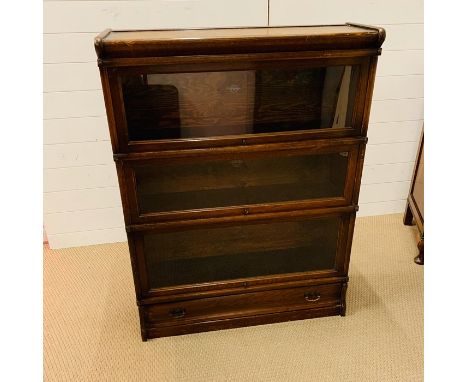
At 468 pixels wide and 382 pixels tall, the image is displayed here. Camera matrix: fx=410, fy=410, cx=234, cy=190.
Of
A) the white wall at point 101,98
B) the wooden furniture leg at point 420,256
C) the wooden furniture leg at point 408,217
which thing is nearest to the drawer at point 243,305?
the wooden furniture leg at point 420,256

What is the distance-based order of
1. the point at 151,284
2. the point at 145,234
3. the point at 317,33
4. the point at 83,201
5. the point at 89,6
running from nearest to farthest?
1. the point at 317,33
2. the point at 145,234
3. the point at 151,284
4. the point at 89,6
5. the point at 83,201

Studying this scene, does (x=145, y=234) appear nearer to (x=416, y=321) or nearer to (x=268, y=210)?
(x=268, y=210)

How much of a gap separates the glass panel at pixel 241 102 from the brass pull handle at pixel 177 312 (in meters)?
0.68

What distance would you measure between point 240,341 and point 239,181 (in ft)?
2.10

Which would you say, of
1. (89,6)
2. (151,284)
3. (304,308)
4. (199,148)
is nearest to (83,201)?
(151,284)

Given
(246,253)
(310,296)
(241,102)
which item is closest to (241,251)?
(246,253)

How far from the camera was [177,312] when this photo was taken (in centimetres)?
157

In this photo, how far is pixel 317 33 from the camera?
1212 mm

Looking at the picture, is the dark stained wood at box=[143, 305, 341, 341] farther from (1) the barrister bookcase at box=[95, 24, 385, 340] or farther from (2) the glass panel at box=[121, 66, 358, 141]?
(2) the glass panel at box=[121, 66, 358, 141]

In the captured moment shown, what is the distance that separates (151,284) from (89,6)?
1.14 metres

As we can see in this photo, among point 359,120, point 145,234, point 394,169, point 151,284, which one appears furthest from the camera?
point 394,169

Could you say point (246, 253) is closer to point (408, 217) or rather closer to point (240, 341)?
point (240, 341)

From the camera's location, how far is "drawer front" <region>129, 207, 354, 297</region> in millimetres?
1479

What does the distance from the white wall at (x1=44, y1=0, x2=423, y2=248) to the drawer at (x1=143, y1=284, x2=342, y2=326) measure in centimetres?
75
